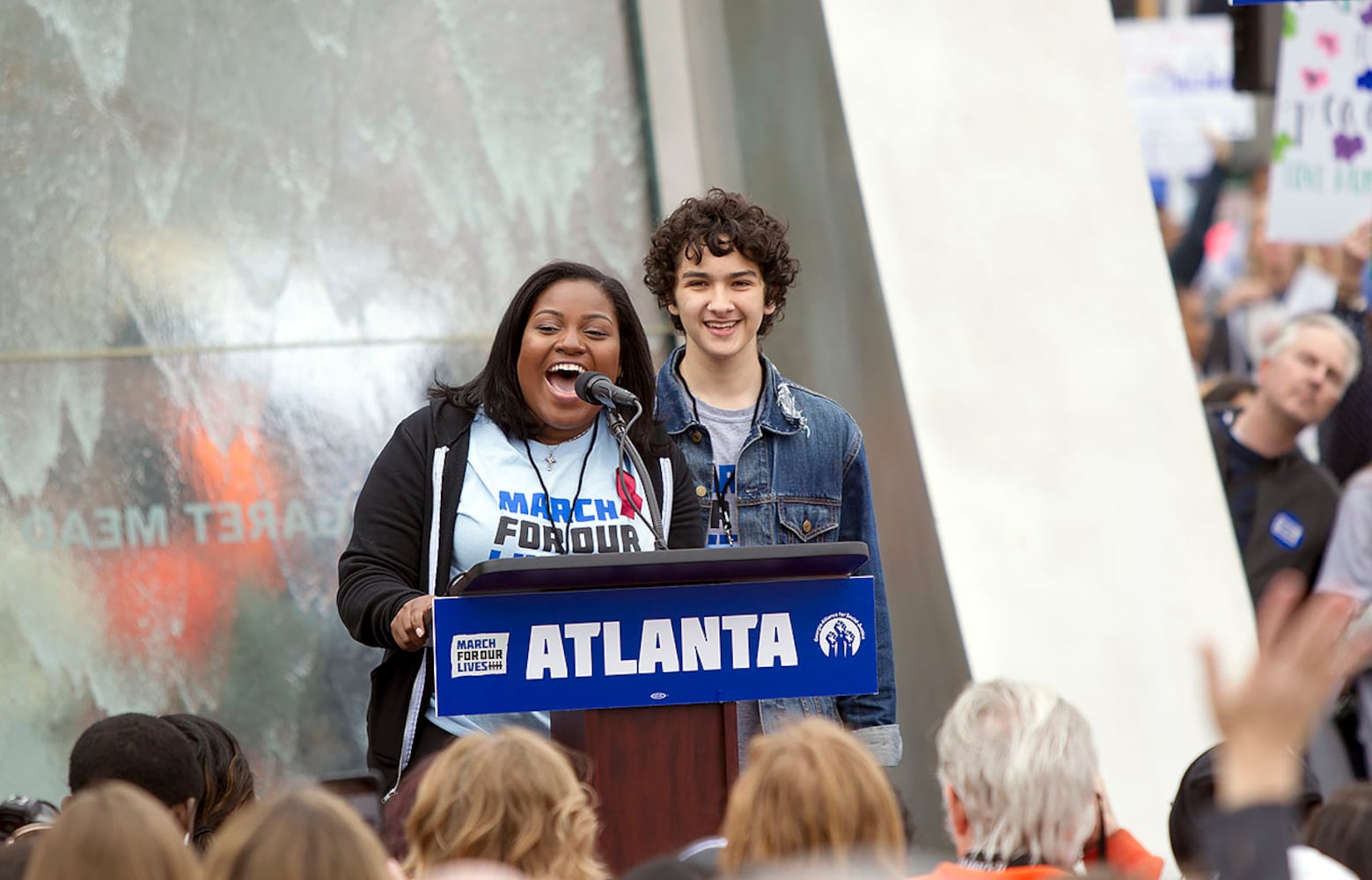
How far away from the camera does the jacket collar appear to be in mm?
4289

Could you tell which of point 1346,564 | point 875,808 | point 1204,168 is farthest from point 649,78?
point 1204,168

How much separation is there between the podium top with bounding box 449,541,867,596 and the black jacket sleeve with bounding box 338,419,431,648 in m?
0.49

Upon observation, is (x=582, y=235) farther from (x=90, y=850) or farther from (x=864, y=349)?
(x=90, y=850)

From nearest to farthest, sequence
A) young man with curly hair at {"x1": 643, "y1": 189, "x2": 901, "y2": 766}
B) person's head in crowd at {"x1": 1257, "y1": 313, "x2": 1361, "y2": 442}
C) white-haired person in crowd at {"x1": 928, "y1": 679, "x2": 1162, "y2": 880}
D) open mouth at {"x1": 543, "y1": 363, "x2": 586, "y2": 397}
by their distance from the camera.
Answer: white-haired person in crowd at {"x1": 928, "y1": 679, "x2": 1162, "y2": 880}, open mouth at {"x1": 543, "y1": 363, "x2": 586, "y2": 397}, young man with curly hair at {"x1": 643, "y1": 189, "x2": 901, "y2": 766}, person's head in crowd at {"x1": 1257, "y1": 313, "x2": 1361, "y2": 442}

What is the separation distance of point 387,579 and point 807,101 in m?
3.50

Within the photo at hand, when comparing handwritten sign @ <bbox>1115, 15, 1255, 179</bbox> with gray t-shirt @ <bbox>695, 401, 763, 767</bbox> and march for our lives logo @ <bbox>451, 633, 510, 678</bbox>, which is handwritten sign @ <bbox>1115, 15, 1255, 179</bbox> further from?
march for our lives logo @ <bbox>451, 633, 510, 678</bbox>

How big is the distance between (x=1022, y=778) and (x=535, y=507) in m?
1.45

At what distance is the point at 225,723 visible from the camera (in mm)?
6078

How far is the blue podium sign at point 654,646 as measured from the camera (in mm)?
3221

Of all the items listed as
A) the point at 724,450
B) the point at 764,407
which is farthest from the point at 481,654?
the point at 764,407

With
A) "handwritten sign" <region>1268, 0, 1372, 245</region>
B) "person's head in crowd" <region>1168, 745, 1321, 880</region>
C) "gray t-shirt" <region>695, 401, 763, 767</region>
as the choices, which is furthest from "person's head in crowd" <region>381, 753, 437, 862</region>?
"handwritten sign" <region>1268, 0, 1372, 245</region>

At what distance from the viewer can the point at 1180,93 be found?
50.4 feet

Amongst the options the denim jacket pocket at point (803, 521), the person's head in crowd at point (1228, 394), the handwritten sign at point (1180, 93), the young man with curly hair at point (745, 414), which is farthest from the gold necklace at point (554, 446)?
the handwritten sign at point (1180, 93)

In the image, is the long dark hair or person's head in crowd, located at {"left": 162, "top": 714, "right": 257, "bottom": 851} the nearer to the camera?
person's head in crowd, located at {"left": 162, "top": 714, "right": 257, "bottom": 851}
